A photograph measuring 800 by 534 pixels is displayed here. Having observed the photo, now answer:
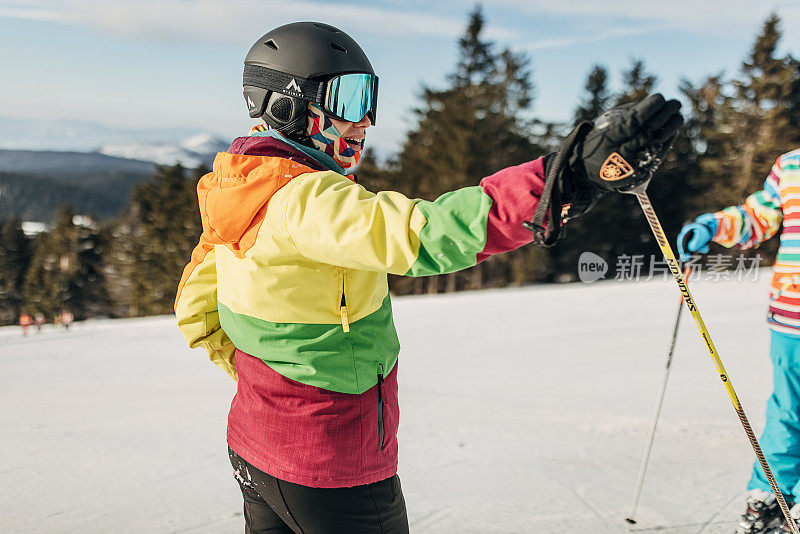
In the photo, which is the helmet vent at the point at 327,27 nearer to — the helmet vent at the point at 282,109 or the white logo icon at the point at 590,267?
the helmet vent at the point at 282,109

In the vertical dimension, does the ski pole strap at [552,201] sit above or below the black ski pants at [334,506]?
above

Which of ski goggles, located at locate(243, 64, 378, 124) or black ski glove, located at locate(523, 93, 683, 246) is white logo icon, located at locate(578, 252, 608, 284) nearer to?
black ski glove, located at locate(523, 93, 683, 246)

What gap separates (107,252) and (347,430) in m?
44.8

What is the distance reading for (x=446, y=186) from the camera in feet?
89.7

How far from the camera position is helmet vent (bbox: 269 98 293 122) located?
5.21ft

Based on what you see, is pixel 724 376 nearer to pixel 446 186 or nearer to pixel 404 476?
pixel 404 476

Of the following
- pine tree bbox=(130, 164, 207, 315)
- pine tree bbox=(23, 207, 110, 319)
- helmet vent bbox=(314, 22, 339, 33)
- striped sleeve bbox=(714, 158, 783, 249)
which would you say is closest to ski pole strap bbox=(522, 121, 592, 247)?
helmet vent bbox=(314, 22, 339, 33)

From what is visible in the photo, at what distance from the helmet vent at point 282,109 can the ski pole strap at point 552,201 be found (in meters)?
0.79

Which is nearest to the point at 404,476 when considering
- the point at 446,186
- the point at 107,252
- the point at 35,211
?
the point at 446,186

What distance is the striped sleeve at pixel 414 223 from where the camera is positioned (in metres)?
1.08

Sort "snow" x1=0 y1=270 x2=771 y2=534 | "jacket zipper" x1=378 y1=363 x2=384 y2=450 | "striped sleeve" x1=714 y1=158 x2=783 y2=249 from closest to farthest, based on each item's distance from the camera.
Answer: "jacket zipper" x1=378 y1=363 x2=384 y2=450, "striped sleeve" x1=714 y1=158 x2=783 y2=249, "snow" x1=0 y1=270 x2=771 y2=534

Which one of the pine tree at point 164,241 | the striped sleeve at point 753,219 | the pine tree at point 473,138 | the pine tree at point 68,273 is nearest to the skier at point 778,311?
the striped sleeve at point 753,219

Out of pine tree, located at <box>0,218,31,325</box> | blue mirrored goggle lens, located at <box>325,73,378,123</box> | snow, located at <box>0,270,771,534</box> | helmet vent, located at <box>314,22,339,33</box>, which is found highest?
helmet vent, located at <box>314,22,339,33</box>

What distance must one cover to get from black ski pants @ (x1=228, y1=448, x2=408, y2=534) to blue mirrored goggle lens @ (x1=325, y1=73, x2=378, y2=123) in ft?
3.26
